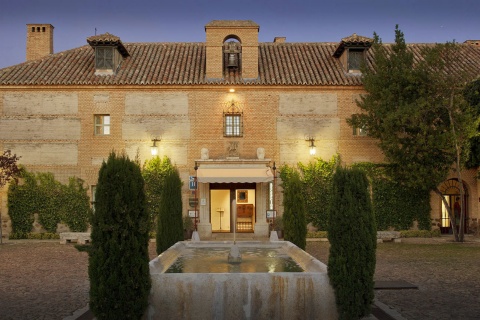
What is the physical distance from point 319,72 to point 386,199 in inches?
276

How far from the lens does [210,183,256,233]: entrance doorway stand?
2448 cm

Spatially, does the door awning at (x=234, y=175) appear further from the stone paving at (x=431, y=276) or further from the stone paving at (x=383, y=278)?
the stone paving at (x=383, y=278)

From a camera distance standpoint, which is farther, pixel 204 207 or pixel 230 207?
pixel 230 207

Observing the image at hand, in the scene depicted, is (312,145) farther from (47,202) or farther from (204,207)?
(47,202)

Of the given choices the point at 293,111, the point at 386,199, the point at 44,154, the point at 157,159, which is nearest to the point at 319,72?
the point at 293,111

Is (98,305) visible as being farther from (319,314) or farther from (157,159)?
(157,159)

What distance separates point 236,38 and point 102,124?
7915 mm

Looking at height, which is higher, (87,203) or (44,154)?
(44,154)

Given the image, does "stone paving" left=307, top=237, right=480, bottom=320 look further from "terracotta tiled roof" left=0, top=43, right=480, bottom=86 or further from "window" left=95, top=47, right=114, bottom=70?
"window" left=95, top=47, right=114, bottom=70

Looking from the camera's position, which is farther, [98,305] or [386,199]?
[386,199]

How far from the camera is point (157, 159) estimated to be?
2400 centimetres

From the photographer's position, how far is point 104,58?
25.0 metres

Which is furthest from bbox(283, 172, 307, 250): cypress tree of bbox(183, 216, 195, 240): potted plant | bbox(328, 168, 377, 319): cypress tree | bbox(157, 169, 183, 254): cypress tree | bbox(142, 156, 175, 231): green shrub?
bbox(142, 156, 175, 231): green shrub

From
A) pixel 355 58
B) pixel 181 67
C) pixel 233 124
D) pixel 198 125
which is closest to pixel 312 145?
pixel 233 124
